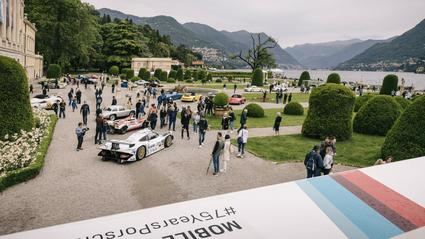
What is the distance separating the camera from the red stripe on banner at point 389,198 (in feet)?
16.5

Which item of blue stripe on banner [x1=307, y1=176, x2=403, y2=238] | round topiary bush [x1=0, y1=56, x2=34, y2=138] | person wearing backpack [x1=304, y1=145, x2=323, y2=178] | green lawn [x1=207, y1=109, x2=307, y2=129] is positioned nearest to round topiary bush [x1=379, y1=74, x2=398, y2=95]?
green lawn [x1=207, y1=109, x2=307, y2=129]

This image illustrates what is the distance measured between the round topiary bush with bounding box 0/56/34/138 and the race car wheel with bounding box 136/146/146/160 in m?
7.09

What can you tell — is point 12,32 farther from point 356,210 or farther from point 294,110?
point 356,210

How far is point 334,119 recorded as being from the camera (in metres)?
21.1

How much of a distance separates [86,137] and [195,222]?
57.7 ft

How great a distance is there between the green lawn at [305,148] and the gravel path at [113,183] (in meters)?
1.19

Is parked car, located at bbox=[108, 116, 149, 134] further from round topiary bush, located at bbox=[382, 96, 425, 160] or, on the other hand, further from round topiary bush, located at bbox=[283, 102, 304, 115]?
round topiary bush, located at bbox=[283, 102, 304, 115]

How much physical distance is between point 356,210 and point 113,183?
1002cm

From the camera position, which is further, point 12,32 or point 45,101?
point 12,32

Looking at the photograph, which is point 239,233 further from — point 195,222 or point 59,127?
point 59,127

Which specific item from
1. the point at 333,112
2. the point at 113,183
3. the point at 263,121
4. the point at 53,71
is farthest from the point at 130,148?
the point at 53,71

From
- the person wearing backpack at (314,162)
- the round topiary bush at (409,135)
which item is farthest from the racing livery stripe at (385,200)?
the round topiary bush at (409,135)

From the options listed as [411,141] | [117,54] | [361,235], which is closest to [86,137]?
[411,141]

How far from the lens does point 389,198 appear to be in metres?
5.45
